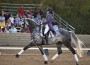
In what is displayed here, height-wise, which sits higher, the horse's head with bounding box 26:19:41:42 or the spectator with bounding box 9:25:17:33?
the horse's head with bounding box 26:19:41:42

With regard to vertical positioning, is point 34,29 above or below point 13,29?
above

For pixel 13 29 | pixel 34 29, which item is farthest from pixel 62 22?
pixel 34 29

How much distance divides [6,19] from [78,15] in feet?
22.1

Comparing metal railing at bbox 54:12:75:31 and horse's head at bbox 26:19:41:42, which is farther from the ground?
horse's head at bbox 26:19:41:42

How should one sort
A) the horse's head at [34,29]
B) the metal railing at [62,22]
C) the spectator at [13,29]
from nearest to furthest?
1. the horse's head at [34,29]
2. the spectator at [13,29]
3. the metal railing at [62,22]

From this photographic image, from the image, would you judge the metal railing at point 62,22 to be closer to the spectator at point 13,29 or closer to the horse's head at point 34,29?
the spectator at point 13,29

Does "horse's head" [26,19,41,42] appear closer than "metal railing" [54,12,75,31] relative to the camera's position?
Yes

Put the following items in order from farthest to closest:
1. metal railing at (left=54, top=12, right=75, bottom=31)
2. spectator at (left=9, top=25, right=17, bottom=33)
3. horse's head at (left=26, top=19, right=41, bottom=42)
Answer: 1. metal railing at (left=54, top=12, right=75, bottom=31)
2. spectator at (left=9, top=25, right=17, bottom=33)
3. horse's head at (left=26, top=19, right=41, bottom=42)

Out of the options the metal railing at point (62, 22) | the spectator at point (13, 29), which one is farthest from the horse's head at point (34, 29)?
the metal railing at point (62, 22)

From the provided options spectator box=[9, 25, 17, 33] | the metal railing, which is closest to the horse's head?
spectator box=[9, 25, 17, 33]

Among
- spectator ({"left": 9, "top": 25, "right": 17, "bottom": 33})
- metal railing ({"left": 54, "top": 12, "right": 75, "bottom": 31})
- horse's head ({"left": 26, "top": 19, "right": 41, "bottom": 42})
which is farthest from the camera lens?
metal railing ({"left": 54, "top": 12, "right": 75, "bottom": 31})

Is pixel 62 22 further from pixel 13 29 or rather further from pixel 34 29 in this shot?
pixel 34 29

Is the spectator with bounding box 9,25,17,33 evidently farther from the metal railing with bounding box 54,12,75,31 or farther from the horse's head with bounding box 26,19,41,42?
the horse's head with bounding box 26,19,41,42

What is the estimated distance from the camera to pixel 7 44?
28000 mm
